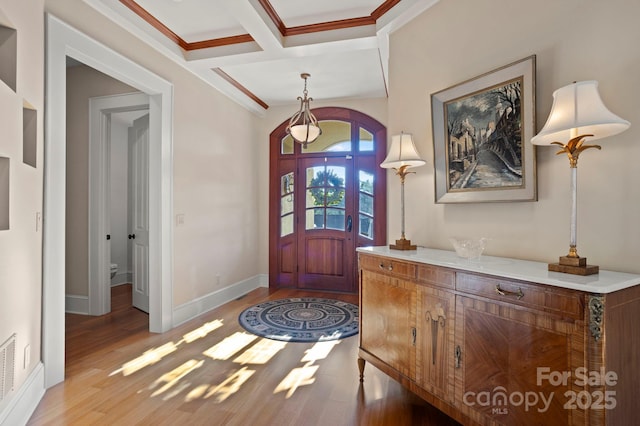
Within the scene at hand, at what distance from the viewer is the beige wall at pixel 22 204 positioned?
1751 millimetres

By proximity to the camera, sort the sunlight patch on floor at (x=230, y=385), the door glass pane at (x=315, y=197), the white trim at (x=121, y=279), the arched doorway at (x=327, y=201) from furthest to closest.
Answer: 1. the white trim at (x=121, y=279)
2. the door glass pane at (x=315, y=197)
3. the arched doorway at (x=327, y=201)
4. the sunlight patch on floor at (x=230, y=385)

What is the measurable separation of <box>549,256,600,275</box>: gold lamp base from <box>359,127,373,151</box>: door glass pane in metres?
3.71

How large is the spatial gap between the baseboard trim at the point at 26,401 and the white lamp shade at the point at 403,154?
259 centimetres

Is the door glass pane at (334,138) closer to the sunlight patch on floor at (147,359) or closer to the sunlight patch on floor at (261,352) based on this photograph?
the sunlight patch on floor at (261,352)

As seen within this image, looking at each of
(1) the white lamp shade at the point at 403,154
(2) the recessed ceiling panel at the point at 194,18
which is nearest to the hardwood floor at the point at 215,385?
(1) the white lamp shade at the point at 403,154

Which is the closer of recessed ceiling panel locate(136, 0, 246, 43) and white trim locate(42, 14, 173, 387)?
white trim locate(42, 14, 173, 387)

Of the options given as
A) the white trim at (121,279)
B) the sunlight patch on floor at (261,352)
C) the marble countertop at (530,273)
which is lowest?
the sunlight patch on floor at (261,352)

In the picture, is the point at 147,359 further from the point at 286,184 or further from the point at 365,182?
the point at 365,182

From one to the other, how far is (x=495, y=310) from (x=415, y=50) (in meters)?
2.08

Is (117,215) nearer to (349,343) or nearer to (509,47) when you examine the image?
(349,343)

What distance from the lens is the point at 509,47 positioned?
2.05 metres

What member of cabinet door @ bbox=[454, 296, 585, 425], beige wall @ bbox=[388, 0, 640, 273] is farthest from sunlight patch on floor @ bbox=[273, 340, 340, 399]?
beige wall @ bbox=[388, 0, 640, 273]

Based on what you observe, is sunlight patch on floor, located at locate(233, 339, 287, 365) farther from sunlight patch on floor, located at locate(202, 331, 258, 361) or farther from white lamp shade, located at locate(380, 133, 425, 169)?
white lamp shade, located at locate(380, 133, 425, 169)

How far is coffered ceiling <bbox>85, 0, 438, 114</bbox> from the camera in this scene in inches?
110
